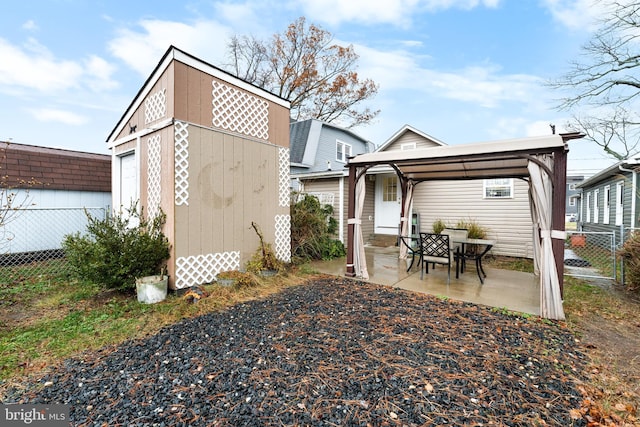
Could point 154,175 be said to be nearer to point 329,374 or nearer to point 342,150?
point 329,374

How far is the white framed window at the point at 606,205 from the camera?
10562 millimetres

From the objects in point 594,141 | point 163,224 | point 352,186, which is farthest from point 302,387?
point 594,141

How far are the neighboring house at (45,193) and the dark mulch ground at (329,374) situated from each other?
4929 millimetres

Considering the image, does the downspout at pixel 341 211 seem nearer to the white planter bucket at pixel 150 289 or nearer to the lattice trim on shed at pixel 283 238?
the lattice trim on shed at pixel 283 238

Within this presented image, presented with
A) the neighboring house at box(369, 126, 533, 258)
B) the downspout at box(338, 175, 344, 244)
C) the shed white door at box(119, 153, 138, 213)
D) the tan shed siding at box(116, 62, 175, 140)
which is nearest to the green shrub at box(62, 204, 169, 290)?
the shed white door at box(119, 153, 138, 213)

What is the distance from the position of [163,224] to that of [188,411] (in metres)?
3.35

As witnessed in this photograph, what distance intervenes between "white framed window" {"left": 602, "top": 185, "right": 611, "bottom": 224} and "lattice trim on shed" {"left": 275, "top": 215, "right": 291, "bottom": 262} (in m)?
12.2

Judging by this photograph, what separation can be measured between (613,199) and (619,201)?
642 millimetres

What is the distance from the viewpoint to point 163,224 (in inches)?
181

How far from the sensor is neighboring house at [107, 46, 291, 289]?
4.53m

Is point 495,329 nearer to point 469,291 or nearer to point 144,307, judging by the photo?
point 469,291

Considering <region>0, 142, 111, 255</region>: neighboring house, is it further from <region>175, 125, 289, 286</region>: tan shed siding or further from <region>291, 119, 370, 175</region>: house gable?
<region>291, 119, 370, 175</region>: house gable

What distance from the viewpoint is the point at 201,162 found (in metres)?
4.80

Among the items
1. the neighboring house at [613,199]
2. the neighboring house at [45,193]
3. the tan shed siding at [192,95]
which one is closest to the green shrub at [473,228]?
the neighboring house at [613,199]
